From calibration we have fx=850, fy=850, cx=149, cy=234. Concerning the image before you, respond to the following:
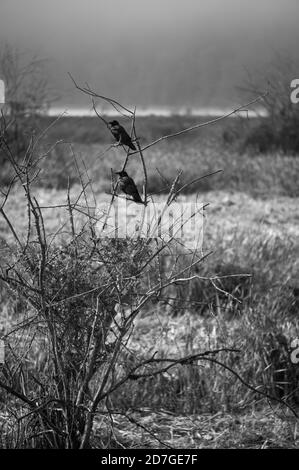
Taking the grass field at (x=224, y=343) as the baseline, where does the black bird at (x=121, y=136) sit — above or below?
above

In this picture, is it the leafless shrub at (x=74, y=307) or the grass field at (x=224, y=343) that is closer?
the leafless shrub at (x=74, y=307)

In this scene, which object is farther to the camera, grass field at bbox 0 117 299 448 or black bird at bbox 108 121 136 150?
grass field at bbox 0 117 299 448

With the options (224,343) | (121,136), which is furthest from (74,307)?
(224,343)

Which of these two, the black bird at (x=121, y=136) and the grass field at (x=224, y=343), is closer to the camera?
the black bird at (x=121, y=136)

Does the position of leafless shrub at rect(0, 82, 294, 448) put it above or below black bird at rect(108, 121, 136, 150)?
below

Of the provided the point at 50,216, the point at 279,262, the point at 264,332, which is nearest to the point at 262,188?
the point at 50,216

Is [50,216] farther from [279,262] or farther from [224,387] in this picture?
[224,387]

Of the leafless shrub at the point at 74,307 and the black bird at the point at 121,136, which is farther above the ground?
the black bird at the point at 121,136

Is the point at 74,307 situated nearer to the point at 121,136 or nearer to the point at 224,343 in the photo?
the point at 121,136

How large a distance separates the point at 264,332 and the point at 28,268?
1314mm

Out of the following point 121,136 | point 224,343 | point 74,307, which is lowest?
point 224,343

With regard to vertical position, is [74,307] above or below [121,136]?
below

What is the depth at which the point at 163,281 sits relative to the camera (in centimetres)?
222

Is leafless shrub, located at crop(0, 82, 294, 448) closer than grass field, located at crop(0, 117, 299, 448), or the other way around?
leafless shrub, located at crop(0, 82, 294, 448)
